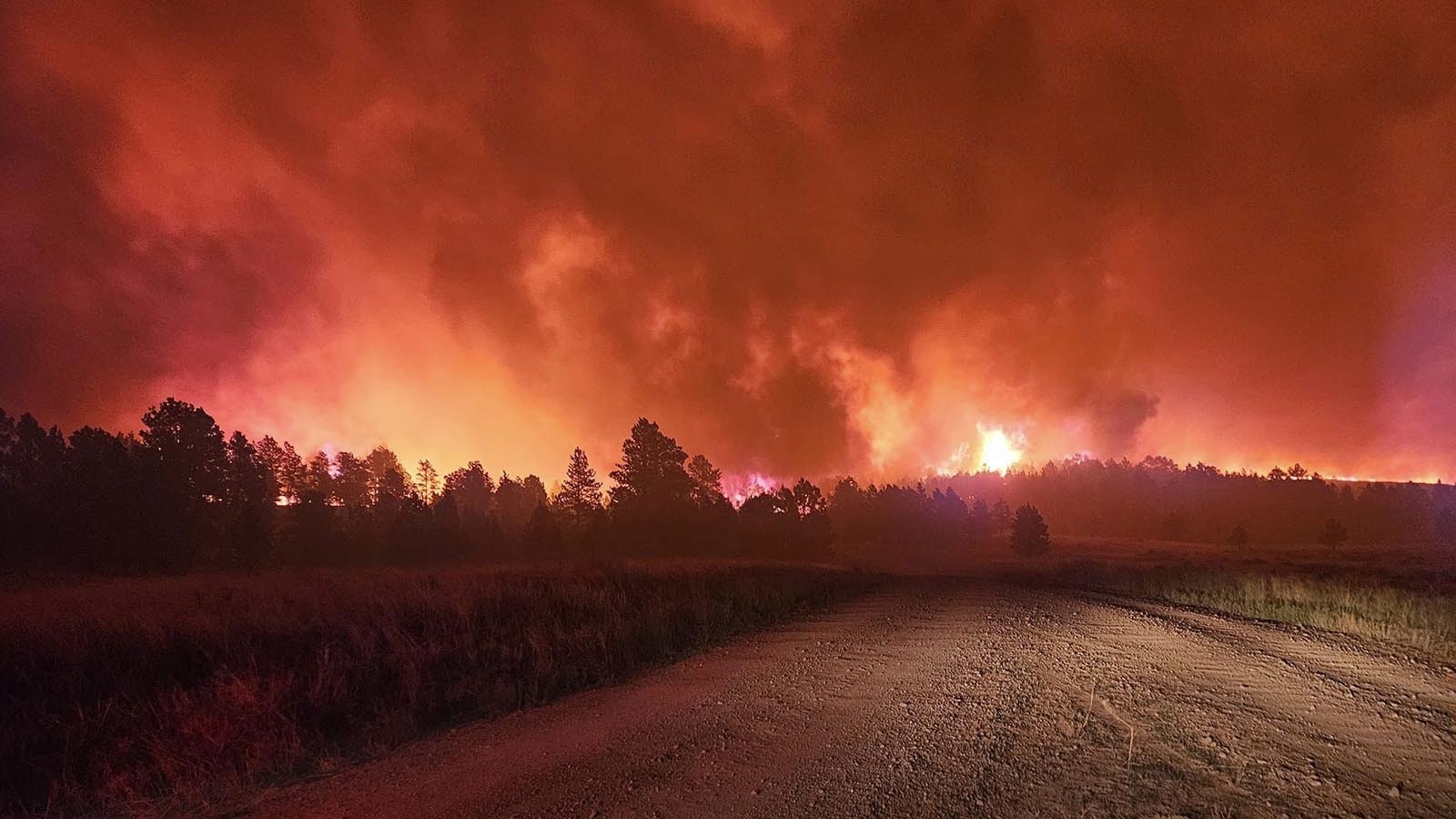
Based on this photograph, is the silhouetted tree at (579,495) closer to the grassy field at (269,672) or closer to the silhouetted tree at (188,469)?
the silhouetted tree at (188,469)

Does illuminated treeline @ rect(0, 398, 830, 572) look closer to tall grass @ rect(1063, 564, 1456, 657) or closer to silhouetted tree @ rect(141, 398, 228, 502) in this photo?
silhouetted tree @ rect(141, 398, 228, 502)

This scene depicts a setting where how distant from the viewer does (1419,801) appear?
4.25 m

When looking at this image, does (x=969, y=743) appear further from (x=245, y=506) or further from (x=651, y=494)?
(x=245, y=506)

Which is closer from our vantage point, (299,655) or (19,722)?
(19,722)

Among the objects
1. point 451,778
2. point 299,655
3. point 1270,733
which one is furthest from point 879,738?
point 299,655

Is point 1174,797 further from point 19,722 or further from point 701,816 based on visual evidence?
point 19,722

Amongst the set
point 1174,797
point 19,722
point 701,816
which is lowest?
point 19,722

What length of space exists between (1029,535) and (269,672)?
249 feet

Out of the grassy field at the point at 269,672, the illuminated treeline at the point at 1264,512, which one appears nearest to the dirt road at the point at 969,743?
the grassy field at the point at 269,672

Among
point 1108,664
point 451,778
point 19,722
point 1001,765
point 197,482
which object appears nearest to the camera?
point 1001,765

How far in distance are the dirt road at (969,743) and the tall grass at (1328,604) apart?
4.80 feet

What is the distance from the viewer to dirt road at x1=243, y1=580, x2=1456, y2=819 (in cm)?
450

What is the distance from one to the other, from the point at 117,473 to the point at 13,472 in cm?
2470

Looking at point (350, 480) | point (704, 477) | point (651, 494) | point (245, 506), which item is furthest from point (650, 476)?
point (350, 480)
